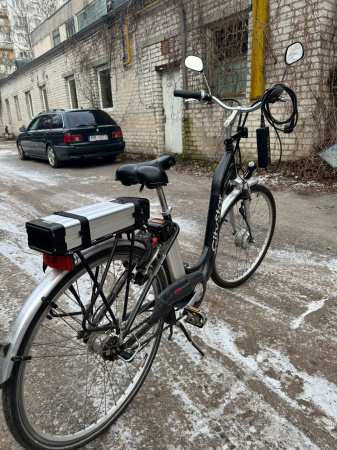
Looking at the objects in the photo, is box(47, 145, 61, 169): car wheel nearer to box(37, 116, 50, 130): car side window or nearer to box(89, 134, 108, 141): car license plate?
box(37, 116, 50, 130): car side window

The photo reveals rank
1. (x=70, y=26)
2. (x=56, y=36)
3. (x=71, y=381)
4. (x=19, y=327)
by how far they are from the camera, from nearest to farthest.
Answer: (x=19, y=327) < (x=71, y=381) < (x=70, y=26) < (x=56, y=36)

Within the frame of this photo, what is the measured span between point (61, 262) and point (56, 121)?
8471 millimetres

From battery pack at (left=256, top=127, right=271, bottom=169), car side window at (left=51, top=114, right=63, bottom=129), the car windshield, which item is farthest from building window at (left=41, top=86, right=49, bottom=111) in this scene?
battery pack at (left=256, top=127, right=271, bottom=169)

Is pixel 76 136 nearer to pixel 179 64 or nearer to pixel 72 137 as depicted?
pixel 72 137

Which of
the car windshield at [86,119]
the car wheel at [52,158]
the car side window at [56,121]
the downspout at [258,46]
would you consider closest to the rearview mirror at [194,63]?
the downspout at [258,46]

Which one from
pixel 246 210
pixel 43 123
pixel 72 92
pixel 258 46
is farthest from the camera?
pixel 72 92

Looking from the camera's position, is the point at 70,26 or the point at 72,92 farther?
the point at 70,26

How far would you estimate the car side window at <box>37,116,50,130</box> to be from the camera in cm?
918

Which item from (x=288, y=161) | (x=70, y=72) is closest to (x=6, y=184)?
(x=288, y=161)

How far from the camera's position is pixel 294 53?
2088 millimetres

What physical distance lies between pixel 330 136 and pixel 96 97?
30.8 feet

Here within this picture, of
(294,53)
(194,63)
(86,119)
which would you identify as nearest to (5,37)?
(86,119)

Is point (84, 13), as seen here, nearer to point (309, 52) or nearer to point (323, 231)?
point (309, 52)

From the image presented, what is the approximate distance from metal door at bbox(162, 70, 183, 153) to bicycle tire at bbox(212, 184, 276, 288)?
6812 mm
